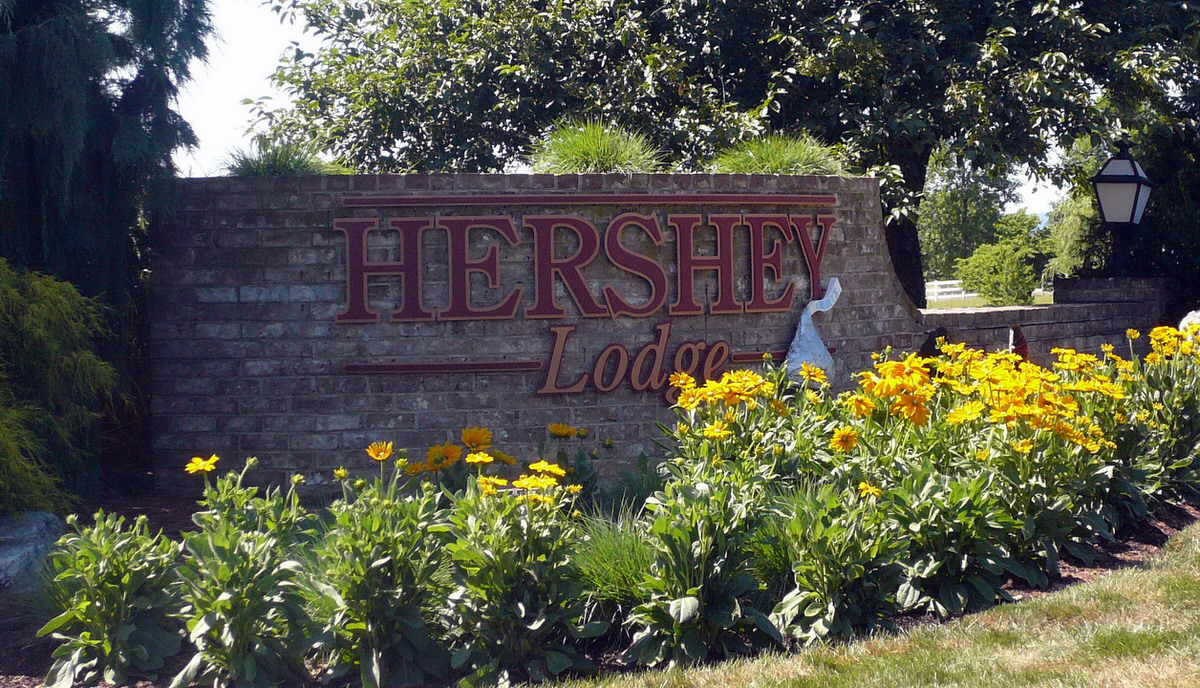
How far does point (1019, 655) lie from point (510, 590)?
206cm

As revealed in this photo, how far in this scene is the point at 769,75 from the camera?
12.4m

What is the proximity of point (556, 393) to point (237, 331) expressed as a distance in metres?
2.44

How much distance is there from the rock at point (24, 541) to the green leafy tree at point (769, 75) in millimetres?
7080

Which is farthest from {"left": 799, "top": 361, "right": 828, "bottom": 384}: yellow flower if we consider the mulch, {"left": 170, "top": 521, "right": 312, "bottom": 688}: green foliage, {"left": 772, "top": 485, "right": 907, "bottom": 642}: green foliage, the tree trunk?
the tree trunk

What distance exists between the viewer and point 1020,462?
5316 millimetres

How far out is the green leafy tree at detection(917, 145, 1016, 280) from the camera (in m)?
36.8

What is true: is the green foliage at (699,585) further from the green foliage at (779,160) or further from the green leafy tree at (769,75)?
the green leafy tree at (769,75)

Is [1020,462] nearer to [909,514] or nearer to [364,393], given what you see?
[909,514]

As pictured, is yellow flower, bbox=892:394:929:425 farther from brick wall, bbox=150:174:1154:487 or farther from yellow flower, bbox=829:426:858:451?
brick wall, bbox=150:174:1154:487

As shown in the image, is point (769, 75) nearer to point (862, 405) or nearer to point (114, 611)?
point (862, 405)

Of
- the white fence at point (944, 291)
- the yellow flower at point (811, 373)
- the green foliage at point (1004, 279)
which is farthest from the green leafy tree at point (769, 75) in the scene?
the white fence at point (944, 291)

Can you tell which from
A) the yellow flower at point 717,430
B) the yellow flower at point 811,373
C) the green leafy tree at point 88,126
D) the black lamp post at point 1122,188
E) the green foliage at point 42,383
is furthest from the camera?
the black lamp post at point 1122,188

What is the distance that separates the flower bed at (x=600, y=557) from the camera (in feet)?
13.8

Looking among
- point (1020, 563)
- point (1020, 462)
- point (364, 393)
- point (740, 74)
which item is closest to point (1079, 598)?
point (1020, 563)
